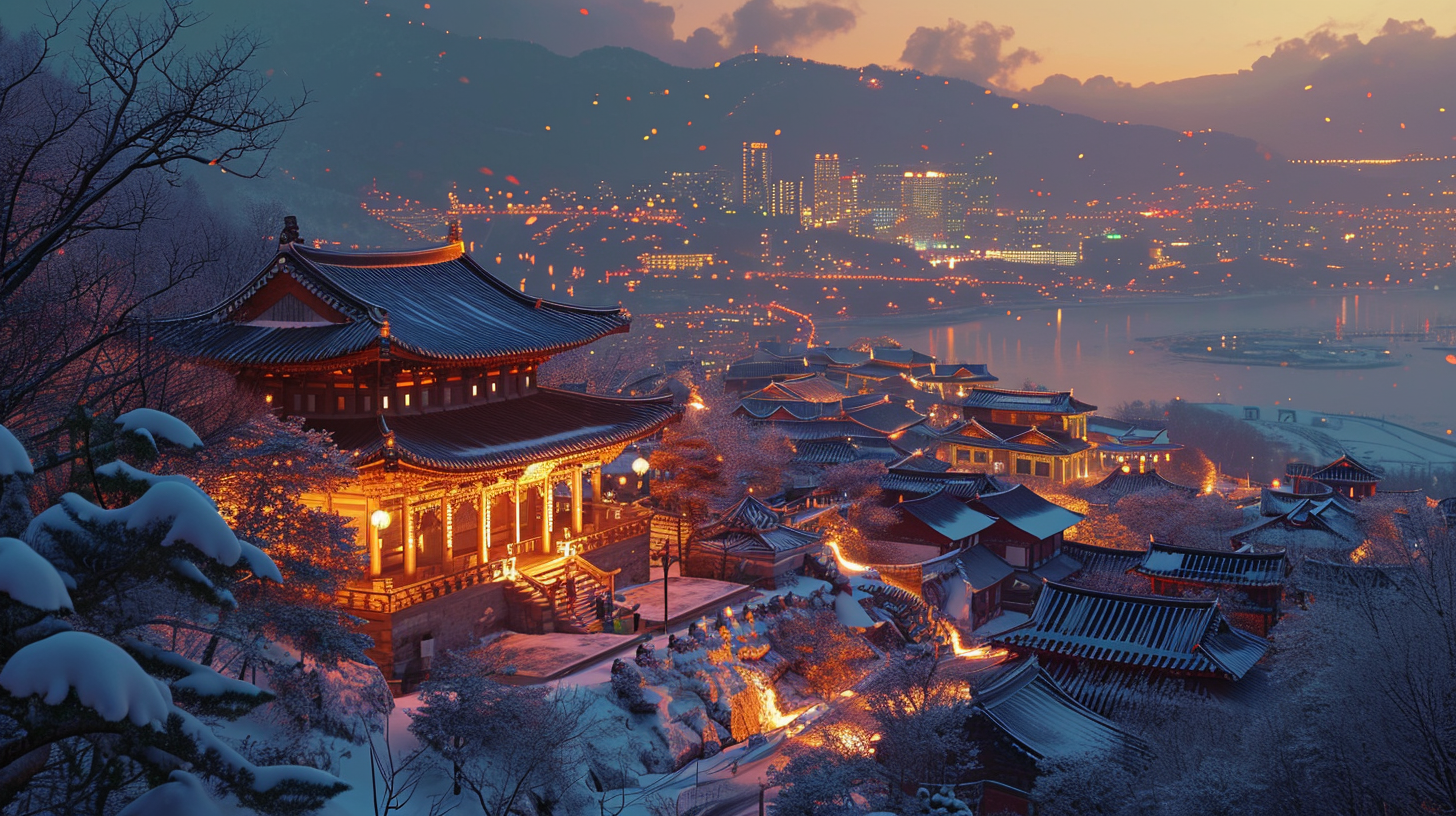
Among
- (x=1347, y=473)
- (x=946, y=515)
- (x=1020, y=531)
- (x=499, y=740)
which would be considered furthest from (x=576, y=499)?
(x=1347, y=473)

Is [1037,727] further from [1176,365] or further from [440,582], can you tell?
[1176,365]

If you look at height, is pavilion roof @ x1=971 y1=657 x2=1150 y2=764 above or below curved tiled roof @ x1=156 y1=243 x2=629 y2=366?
below

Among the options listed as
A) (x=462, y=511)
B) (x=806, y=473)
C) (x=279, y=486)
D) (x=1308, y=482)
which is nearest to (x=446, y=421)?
(x=462, y=511)

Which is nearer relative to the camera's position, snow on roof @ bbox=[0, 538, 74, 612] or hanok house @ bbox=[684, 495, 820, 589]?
snow on roof @ bbox=[0, 538, 74, 612]

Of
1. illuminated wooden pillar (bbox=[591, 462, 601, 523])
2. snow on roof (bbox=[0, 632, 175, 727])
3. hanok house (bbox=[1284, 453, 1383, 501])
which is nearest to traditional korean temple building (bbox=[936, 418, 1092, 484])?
hanok house (bbox=[1284, 453, 1383, 501])

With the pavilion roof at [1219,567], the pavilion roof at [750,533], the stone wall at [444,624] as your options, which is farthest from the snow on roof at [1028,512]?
the stone wall at [444,624]

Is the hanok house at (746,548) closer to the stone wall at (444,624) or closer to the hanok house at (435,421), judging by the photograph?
the hanok house at (435,421)

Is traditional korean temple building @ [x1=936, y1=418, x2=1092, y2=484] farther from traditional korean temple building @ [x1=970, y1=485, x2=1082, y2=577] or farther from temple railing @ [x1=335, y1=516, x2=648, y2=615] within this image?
temple railing @ [x1=335, y1=516, x2=648, y2=615]
